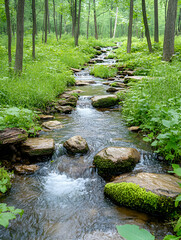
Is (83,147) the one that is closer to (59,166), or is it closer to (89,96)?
(59,166)

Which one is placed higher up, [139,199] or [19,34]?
[19,34]

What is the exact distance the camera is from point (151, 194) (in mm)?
2781

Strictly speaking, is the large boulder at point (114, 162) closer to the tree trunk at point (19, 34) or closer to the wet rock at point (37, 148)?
the wet rock at point (37, 148)

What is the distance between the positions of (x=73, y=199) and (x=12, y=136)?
1860mm

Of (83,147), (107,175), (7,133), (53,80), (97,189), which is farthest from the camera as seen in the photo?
(53,80)

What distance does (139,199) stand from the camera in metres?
2.80

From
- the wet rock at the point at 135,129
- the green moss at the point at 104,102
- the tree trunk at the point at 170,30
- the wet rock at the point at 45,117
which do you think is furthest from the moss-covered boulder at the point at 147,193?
the tree trunk at the point at 170,30

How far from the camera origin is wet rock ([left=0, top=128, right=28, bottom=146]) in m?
3.80

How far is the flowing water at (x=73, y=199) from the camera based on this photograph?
2.52 metres

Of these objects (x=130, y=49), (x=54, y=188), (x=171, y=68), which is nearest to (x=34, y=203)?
(x=54, y=188)

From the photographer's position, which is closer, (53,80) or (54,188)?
(54,188)

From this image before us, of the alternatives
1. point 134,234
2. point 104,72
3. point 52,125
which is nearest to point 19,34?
point 52,125

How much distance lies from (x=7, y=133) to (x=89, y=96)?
527 centimetres

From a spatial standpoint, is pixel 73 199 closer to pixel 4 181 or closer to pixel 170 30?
pixel 4 181
